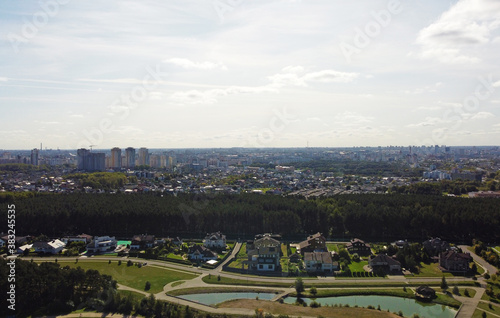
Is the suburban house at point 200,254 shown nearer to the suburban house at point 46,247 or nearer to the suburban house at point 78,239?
the suburban house at point 78,239

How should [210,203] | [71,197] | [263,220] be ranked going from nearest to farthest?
[263,220]
[210,203]
[71,197]

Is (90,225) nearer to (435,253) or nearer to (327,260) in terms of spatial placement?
(327,260)

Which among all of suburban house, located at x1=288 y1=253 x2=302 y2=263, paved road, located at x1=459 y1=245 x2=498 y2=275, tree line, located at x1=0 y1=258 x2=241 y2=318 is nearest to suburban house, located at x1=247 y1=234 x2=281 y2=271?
suburban house, located at x1=288 y1=253 x2=302 y2=263

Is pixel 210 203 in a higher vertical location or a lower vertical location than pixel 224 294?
higher

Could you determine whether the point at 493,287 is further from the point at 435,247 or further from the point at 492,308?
the point at 435,247

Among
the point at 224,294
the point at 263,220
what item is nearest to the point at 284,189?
the point at 263,220
